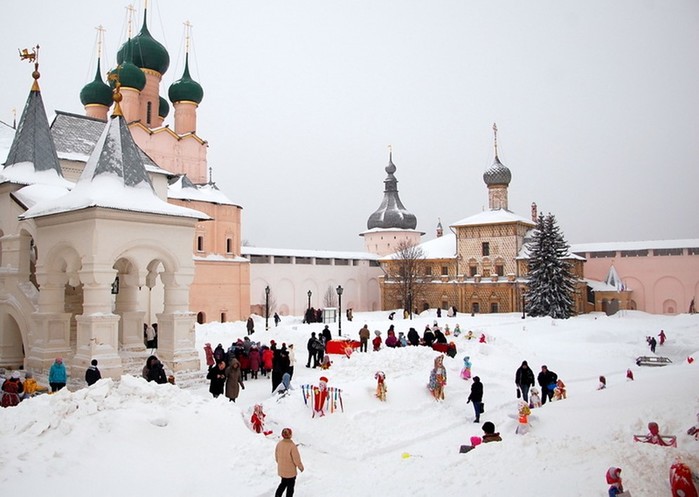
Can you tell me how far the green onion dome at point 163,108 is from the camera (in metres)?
38.0

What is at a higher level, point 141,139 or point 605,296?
point 141,139

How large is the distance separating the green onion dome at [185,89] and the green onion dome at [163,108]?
1.15 metres

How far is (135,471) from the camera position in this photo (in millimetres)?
6965

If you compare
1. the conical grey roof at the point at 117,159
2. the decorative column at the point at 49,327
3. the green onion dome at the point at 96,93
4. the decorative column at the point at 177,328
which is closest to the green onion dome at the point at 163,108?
the green onion dome at the point at 96,93

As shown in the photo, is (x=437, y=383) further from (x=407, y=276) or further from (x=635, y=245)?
(x=635, y=245)

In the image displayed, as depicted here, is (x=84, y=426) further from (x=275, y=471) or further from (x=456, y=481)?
(x=456, y=481)

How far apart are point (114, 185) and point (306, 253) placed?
3018cm

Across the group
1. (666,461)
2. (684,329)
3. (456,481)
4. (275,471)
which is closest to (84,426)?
(275,471)

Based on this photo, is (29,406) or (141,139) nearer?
(29,406)

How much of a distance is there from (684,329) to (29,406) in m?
26.9

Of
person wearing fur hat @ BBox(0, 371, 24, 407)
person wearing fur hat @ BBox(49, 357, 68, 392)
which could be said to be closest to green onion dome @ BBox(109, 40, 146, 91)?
person wearing fur hat @ BBox(49, 357, 68, 392)

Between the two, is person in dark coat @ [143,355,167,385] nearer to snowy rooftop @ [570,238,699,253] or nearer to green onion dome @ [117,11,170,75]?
green onion dome @ [117,11,170,75]

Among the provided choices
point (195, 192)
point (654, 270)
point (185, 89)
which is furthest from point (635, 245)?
point (185, 89)

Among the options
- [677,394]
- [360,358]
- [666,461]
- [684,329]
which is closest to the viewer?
[666,461]
